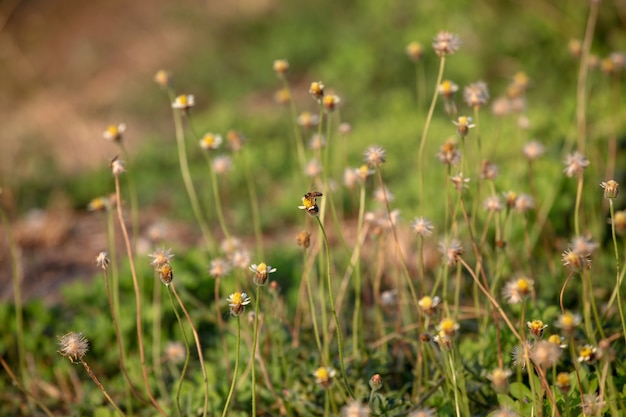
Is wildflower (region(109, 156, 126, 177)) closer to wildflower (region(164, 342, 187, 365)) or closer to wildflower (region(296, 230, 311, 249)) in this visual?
wildflower (region(296, 230, 311, 249))

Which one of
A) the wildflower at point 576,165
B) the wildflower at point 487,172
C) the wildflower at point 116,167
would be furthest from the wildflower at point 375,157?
the wildflower at point 116,167

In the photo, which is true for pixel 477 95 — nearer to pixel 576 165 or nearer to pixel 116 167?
pixel 576 165

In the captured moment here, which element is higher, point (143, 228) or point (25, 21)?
point (25, 21)

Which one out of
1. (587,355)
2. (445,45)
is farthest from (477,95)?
(587,355)

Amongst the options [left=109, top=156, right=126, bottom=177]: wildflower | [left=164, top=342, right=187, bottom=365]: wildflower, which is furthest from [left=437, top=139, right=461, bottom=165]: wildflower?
[left=164, top=342, right=187, bottom=365]: wildflower

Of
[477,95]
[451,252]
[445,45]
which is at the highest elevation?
[445,45]

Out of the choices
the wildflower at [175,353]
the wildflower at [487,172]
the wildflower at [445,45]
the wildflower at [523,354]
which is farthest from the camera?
the wildflower at [175,353]

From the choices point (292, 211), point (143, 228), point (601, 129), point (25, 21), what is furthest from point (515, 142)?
point (25, 21)

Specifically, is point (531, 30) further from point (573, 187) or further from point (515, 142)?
point (573, 187)

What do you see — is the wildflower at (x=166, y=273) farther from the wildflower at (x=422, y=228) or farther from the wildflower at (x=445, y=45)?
the wildflower at (x=445, y=45)
